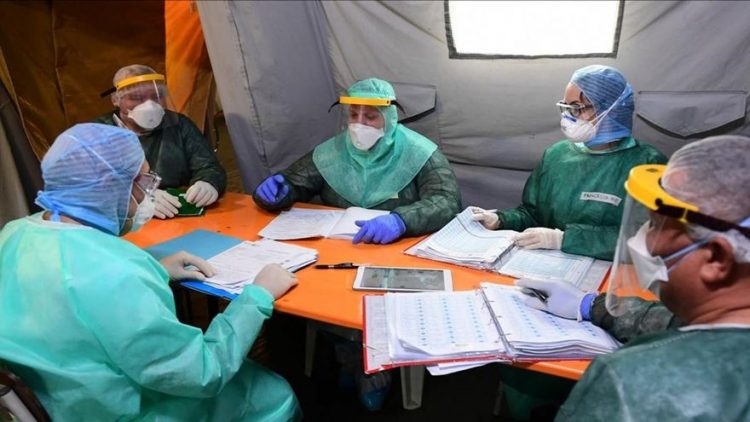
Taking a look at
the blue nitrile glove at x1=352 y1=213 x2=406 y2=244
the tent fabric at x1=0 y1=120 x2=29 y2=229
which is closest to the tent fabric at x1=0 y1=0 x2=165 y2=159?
the tent fabric at x1=0 y1=120 x2=29 y2=229

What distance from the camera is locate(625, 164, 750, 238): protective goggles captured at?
78cm

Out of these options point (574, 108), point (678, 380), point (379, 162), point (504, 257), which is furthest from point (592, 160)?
point (678, 380)

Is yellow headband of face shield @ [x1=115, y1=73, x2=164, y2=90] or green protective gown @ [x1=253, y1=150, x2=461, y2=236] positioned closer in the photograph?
green protective gown @ [x1=253, y1=150, x2=461, y2=236]

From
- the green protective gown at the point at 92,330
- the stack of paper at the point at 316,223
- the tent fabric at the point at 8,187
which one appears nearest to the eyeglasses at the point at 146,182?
the green protective gown at the point at 92,330

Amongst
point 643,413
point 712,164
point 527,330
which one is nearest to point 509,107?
point 527,330

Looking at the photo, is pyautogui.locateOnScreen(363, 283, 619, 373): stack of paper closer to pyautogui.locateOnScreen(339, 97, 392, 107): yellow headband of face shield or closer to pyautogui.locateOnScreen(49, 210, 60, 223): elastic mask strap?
pyautogui.locateOnScreen(49, 210, 60, 223): elastic mask strap

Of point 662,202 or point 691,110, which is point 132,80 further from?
point 691,110

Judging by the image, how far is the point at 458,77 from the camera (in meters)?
2.39

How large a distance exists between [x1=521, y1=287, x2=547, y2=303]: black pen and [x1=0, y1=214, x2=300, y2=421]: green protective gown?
723 mm

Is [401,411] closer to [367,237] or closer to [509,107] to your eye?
[367,237]

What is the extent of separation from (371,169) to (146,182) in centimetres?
96

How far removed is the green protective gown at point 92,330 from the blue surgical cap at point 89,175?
47 millimetres

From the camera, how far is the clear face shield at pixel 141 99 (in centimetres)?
206

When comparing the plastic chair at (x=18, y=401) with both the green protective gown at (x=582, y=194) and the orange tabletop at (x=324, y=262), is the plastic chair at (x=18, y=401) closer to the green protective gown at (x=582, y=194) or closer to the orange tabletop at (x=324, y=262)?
the orange tabletop at (x=324, y=262)
